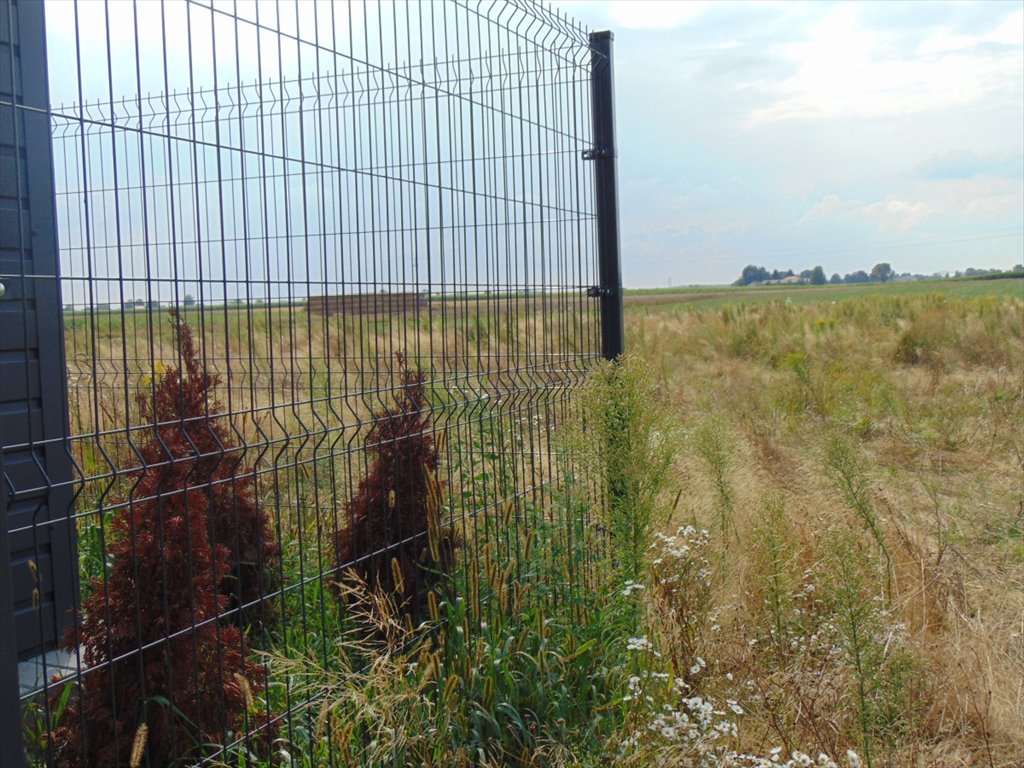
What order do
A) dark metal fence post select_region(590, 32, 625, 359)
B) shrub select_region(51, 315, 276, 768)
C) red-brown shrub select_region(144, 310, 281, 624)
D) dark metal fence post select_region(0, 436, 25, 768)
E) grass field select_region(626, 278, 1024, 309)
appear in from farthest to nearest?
grass field select_region(626, 278, 1024, 309), dark metal fence post select_region(590, 32, 625, 359), red-brown shrub select_region(144, 310, 281, 624), shrub select_region(51, 315, 276, 768), dark metal fence post select_region(0, 436, 25, 768)

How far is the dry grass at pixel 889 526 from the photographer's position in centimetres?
345

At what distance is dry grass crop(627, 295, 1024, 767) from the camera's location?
3.45 metres

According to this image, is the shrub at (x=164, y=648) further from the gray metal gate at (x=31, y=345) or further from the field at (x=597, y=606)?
the gray metal gate at (x=31, y=345)

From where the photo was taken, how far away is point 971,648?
3818mm

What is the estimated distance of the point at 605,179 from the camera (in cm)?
501

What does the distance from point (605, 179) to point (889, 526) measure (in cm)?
235

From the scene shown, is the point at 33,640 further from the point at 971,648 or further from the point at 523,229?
the point at 971,648

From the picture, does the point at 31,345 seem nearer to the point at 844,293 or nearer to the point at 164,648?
the point at 164,648

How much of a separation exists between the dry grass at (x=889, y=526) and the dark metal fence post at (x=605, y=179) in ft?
1.05

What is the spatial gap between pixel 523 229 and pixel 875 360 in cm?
1066

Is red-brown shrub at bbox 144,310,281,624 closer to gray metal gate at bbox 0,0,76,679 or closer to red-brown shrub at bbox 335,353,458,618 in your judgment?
red-brown shrub at bbox 335,353,458,618

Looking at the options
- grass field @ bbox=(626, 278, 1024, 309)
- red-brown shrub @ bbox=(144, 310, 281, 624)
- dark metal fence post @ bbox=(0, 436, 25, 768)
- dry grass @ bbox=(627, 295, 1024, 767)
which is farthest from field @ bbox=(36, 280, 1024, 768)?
grass field @ bbox=(626, 278, 1024, 309)

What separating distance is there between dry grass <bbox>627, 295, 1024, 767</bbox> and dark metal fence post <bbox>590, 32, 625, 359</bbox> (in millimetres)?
320

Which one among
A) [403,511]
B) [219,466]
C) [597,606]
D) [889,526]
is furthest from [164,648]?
[889,526]
